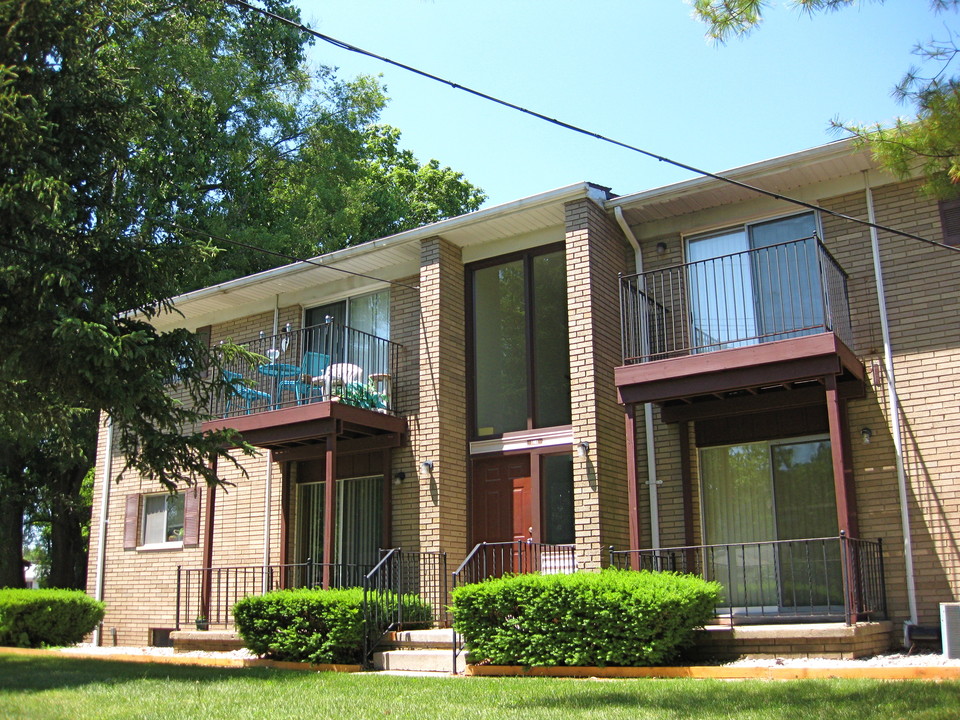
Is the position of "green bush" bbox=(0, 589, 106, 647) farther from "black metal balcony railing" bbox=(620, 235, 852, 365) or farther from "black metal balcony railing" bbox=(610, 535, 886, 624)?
"black metal balcony railing" bbox=(620, 235, 852, 365)

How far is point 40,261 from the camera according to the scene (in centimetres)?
1043

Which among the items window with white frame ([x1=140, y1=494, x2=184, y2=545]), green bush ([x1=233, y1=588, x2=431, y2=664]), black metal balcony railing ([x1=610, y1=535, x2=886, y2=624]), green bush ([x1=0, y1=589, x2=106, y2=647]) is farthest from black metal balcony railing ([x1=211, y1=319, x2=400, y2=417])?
black metal balcony railing ([x1=610, y1=535, x2=886, y2=624])

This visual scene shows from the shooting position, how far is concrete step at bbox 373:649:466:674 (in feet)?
36.8

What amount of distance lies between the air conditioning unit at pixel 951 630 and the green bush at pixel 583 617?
2.18 m

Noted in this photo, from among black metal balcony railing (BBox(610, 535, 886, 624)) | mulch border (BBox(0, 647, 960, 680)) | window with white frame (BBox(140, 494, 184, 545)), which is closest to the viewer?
mulch border (BBox(0, 647, 960, 680))

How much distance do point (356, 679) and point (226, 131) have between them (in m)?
20.3

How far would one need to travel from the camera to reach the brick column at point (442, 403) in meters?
13.7

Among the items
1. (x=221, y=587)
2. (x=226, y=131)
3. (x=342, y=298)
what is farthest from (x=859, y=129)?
(x=226, y=131)

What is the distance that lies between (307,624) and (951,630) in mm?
7220

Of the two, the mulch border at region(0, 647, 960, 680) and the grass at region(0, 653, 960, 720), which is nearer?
the grass at region(0, 653, 960, 720)

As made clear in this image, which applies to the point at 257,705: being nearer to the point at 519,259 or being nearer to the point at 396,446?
the point at 396,446

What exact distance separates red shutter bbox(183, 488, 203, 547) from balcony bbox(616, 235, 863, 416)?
8.22 metres

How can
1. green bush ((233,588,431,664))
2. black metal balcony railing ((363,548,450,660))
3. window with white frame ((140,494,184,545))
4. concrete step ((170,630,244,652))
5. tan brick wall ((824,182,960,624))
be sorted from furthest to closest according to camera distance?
window with white frame ((140,494,184,545)), concrete step ((170,630,244,652)), black metal balcony railing ((363,548,450,660)), green bush ((233,588,431,664)), tan brick wall ((824,182,960,624))

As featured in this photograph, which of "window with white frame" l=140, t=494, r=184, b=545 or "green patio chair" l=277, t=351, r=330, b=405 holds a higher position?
"green patio chair" l=277, t=351, r=330, b=405
